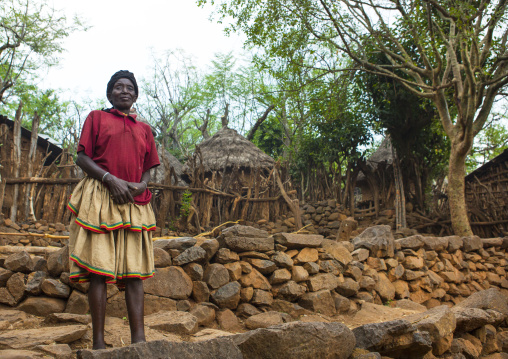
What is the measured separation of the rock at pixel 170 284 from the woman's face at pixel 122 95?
157 centimetres

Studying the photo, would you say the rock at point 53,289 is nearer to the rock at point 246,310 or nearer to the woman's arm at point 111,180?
the woman's arm at point 111,180

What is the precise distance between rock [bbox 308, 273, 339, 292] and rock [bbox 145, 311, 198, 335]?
1.78 metres

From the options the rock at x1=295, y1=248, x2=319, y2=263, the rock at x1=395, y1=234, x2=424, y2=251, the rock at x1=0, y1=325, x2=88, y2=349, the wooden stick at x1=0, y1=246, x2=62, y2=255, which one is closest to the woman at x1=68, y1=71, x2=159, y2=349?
the rock at x1=0, y1=325, x2=88, y2=349

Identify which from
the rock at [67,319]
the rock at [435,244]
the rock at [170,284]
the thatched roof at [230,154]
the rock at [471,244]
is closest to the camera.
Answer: the rock at [67,319]

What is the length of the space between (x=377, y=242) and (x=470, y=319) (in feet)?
6.19

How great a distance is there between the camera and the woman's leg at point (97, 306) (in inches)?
80.4

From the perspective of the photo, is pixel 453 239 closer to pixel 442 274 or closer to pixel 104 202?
pixel 442 274

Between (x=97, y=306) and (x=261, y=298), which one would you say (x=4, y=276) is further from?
(x=261, y=298)

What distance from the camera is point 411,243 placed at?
6.36 metres

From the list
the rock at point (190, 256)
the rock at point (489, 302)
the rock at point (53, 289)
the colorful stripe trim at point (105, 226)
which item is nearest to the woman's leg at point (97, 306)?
the colorful stripe trim at point (105, 226)

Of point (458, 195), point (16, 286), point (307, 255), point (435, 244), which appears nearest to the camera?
point (16, 286)

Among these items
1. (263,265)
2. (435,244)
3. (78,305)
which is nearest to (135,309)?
(78,305)

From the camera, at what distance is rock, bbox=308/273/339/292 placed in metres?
4.39

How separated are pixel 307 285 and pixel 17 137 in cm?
522
